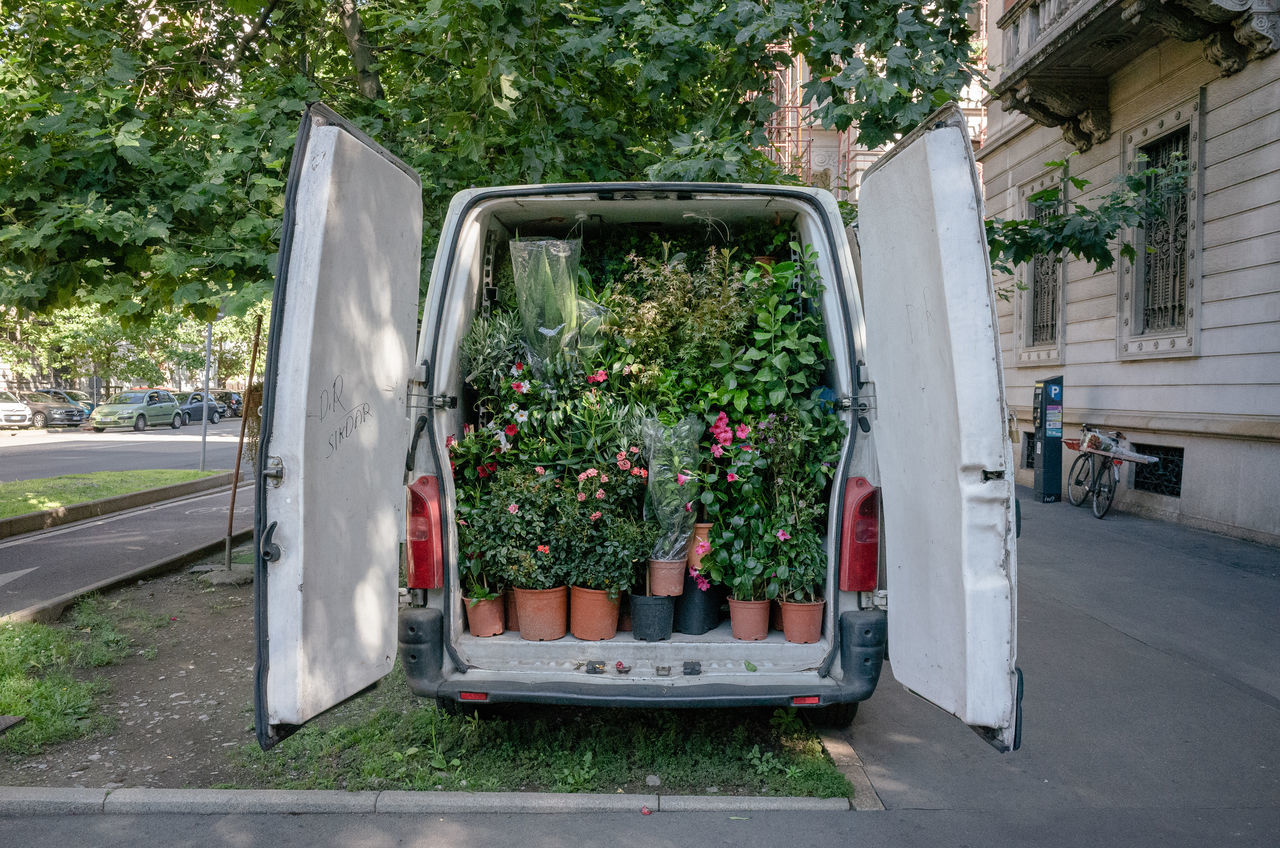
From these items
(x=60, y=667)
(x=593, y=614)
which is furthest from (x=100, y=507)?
(x=593, y=614)

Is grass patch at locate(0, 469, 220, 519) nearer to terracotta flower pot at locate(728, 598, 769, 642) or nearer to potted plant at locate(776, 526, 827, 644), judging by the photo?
terracotta flower pot at locate(728, 598, 769, 642)

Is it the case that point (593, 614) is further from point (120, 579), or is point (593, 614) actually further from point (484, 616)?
point (120, 579)

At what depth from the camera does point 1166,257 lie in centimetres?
1086

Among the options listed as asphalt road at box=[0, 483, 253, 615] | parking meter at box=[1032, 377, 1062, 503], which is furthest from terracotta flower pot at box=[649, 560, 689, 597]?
parking meter at box=[1032, 377, 1062, 503]

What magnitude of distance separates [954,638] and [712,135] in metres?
5.24

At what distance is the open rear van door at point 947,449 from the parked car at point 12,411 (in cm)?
3458

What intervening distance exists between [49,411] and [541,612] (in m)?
35.0

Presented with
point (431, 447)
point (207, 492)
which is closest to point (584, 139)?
point (431, 447)

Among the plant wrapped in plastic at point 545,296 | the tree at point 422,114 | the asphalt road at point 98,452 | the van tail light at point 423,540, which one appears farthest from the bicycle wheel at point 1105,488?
the asphalt road at point 98,452

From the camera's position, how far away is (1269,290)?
8977mm

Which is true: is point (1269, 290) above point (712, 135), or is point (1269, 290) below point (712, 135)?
below

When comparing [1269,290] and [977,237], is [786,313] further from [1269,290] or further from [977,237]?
[1269,290]

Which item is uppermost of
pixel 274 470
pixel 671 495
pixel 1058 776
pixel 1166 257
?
pixel 1166 257

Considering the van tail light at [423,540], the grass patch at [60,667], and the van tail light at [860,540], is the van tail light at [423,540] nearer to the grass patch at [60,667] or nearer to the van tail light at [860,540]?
the van tail light at [860,540]
